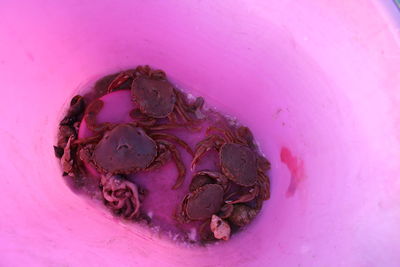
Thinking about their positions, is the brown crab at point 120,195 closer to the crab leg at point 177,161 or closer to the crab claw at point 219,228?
the crab leg at point 177,161

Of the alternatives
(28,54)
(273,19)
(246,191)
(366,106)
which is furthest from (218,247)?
(28,54)

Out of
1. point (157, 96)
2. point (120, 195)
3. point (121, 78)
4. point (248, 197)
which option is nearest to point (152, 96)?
point (157, 96)

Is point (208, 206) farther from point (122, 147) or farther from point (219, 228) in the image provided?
point (122, 147)

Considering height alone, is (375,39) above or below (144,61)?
above

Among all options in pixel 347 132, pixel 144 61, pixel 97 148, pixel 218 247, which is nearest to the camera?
pixel 347 132

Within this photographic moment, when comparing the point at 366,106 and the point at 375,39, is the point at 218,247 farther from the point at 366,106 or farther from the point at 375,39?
the point at 375,39

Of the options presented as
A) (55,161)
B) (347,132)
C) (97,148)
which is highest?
(347,132)

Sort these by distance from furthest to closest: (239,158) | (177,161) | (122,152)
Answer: (177,161) < (239,158) < (122,152)
